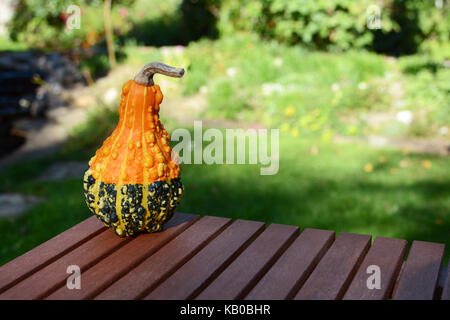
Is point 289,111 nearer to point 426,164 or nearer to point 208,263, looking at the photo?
point 426,164

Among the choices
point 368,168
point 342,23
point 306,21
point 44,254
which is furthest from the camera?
point 306,21

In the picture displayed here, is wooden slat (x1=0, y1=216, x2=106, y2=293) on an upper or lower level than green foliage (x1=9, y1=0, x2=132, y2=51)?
lower

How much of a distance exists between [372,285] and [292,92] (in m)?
5.09

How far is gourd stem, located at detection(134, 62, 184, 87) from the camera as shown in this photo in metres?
2.12

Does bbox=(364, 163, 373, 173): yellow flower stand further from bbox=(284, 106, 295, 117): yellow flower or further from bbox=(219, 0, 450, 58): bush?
bbox=(219, 0, 450, 58): bush

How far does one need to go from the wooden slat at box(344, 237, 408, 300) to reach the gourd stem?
1023 millimetres

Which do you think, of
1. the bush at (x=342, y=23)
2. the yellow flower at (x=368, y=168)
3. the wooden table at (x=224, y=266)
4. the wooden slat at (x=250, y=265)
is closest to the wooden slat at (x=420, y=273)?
the wooden table at (x=224, y=266)

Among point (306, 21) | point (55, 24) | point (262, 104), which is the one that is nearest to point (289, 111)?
point (262, 104)

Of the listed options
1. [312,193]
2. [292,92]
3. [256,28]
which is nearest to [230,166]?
[312,193]

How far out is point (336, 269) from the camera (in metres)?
1.96

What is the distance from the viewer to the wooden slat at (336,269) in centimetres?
179

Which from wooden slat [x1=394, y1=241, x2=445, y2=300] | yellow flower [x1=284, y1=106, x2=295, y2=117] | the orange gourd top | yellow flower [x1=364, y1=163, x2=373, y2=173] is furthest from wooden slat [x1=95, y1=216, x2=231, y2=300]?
yellow flower [x1=284, y1=106, x2=295, y2=117]

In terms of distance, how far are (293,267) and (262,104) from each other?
17.4 ft
